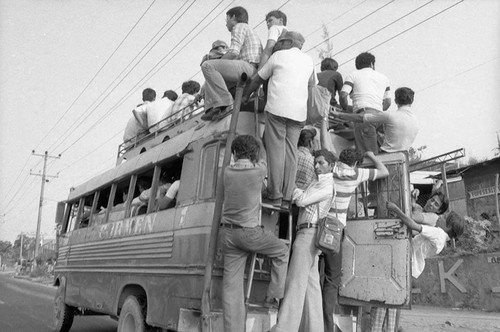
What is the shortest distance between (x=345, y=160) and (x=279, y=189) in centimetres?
75

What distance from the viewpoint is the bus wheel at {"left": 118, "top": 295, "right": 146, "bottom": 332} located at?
510cm

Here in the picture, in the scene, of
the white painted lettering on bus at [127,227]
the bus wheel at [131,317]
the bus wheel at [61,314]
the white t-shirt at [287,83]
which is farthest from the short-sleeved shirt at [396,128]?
the bus wheel at [61,314]

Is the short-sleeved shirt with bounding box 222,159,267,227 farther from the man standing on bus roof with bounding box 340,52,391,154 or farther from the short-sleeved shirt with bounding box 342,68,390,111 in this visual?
the short-sleeved shirt with bounding box 342,68,390,111

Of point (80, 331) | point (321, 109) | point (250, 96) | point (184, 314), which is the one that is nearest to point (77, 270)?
point (80, 331)

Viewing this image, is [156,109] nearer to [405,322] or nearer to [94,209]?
[94,209]

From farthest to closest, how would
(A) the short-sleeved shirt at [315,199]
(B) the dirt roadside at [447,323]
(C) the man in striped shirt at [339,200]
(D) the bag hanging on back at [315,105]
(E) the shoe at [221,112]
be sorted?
(B) the dirt roadside at [447,323] → (E) the shoe at [221,112] → (D) the bag hanging on back at [315,105] → (C) the man in striped shirt at [339,200] → (A) the short-sleeved shirt at [315,199]

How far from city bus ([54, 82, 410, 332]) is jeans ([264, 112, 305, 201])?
289 mm

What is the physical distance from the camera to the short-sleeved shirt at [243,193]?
13.4 ft

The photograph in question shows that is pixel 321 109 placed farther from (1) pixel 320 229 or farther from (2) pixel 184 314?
(2) pixel 184 314

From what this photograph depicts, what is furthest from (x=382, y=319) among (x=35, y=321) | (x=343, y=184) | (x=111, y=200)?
(x=35, y=321)

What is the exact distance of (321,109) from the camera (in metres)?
4.79

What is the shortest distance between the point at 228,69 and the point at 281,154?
1.12 metres

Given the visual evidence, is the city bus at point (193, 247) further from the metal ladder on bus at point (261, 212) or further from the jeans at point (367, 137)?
the jeans at point (367, 137)

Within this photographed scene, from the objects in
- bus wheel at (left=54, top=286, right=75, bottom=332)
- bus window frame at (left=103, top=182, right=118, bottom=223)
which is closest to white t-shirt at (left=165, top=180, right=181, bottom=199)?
bus window frame at (left=103, top=182, right=118, bottom=223)
